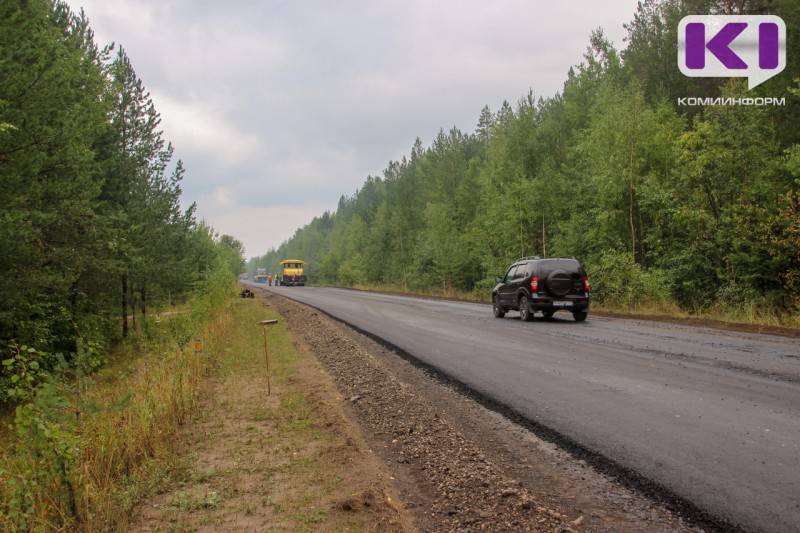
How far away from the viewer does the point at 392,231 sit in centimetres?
6050

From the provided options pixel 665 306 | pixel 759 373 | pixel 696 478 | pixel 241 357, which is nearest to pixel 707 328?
pixel 665 306

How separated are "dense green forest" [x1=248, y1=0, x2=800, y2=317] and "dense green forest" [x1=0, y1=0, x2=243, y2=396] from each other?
18.2 metres

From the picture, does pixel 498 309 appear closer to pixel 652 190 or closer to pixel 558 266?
pixel 558 266

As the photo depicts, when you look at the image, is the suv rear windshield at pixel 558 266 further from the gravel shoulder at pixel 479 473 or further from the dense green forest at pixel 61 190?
the dense green forest at pixel 61 190

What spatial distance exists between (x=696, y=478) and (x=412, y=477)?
7.42 feet

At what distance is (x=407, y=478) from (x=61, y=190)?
10.1 metres

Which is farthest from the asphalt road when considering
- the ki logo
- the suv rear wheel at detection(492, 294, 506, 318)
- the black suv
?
the ki logo

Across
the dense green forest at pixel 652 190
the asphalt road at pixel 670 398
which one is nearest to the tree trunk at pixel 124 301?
the asphalt road at pixel 670 398

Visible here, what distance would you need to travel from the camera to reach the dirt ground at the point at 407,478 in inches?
141

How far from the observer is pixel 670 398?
6.39 m

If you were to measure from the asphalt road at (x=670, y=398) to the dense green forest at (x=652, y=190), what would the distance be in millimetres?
6133

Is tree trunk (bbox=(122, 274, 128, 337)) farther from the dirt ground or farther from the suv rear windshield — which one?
the suv rear windshield

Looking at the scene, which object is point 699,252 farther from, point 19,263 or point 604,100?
point 19,263

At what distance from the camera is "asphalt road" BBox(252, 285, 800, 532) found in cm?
392
